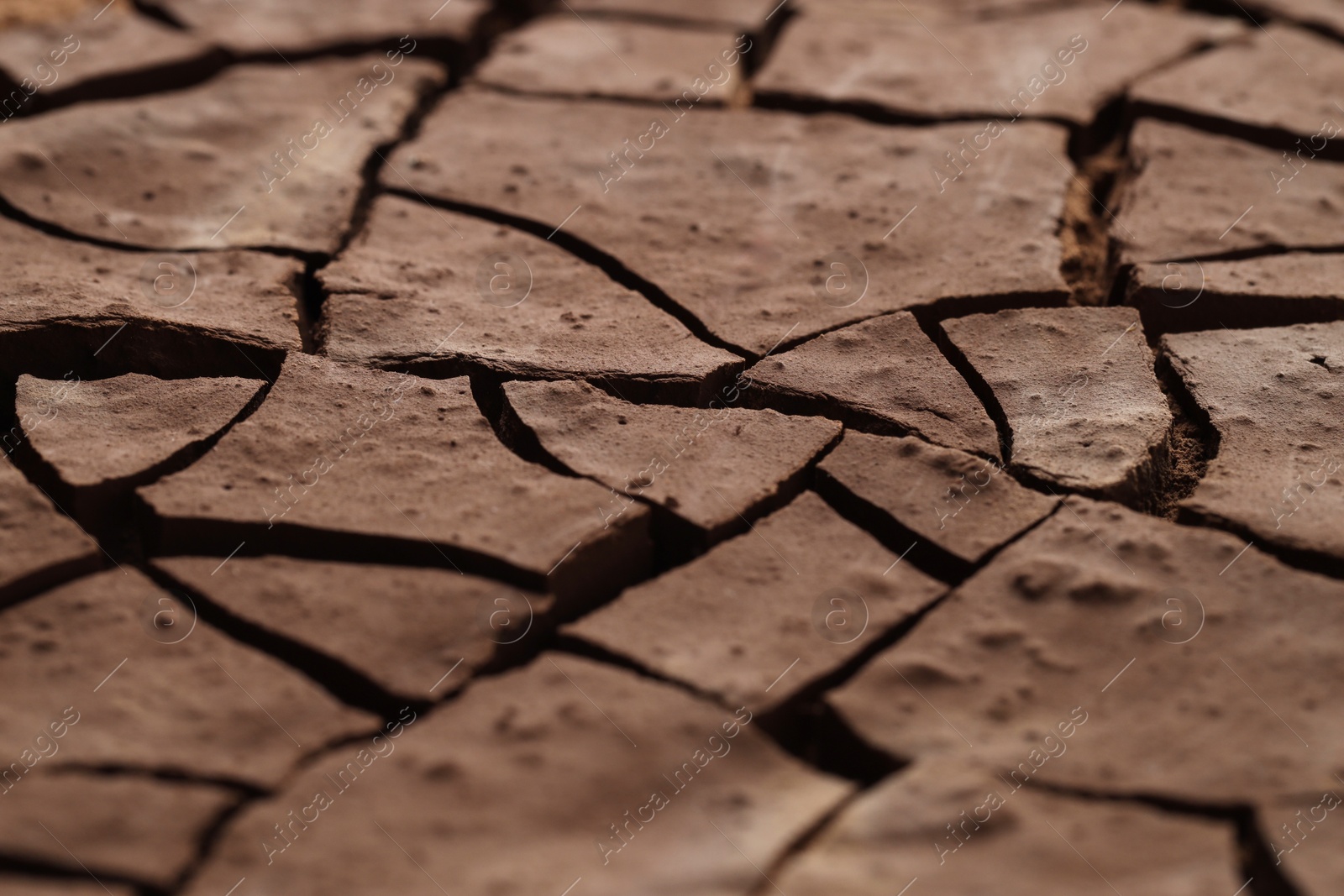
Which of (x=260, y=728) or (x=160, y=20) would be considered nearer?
(x=260, y=728)

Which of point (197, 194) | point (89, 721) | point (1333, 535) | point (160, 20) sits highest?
point (160, 20)

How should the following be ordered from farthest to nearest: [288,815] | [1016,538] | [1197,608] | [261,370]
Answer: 1. [261,370]
2. [1016,538]
3. [1197,608]
4. [288,815]

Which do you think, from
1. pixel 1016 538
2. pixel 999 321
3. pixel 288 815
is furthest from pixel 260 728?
pixel 999 321

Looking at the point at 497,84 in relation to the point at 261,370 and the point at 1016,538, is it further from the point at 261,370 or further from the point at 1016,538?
the point at 1016,538

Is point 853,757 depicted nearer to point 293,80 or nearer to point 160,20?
point 293,80

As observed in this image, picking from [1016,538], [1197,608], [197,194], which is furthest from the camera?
[197,194]

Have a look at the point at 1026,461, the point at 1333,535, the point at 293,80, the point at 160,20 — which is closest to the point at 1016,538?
the point at 1026,461

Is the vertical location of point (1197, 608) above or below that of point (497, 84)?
below
